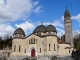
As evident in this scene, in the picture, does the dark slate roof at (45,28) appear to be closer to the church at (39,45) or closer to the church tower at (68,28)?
the church at (39,45)

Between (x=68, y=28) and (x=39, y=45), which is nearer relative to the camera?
(x=39, y=45)

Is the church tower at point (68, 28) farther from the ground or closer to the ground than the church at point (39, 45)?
farther from the ground

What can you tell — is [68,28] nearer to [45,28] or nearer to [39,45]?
[45,28]

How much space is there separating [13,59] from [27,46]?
592 cm

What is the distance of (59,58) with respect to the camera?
38.2 m

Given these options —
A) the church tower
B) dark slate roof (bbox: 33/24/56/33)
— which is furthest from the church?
the church tower

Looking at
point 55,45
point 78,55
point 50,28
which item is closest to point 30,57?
point 55,45

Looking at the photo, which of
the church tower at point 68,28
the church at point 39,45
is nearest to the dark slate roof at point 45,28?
the church at point 39,45

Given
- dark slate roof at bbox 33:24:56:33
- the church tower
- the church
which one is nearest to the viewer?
the church

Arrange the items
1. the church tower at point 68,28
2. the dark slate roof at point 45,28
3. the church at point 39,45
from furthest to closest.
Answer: the church tower at point 68,28 < the dark slate roof at point 45,28 < the church at point 39,45

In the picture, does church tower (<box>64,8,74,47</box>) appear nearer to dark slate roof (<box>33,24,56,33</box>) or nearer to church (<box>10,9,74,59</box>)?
church (<box>10,9,74,59</box>)

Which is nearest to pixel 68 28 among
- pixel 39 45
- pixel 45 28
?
pixel 45 28

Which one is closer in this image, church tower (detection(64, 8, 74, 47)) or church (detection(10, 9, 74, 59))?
church (detection(10, 9, 74, 59))

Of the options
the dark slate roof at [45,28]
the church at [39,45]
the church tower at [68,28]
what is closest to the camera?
the church at [39,45]
